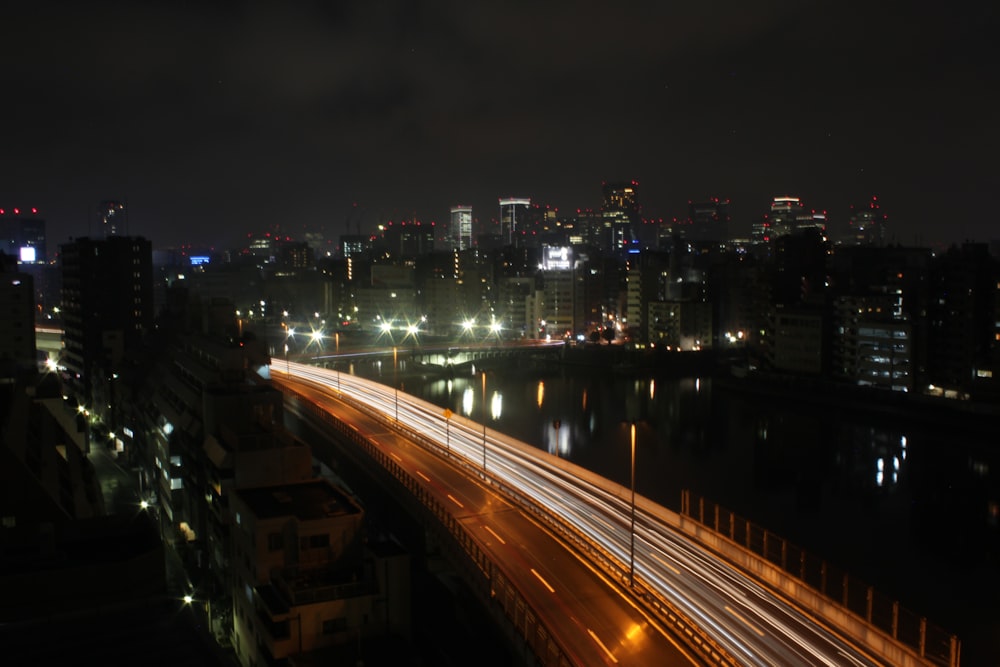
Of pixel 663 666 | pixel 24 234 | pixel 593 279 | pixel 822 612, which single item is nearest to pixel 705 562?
pixel 822 612

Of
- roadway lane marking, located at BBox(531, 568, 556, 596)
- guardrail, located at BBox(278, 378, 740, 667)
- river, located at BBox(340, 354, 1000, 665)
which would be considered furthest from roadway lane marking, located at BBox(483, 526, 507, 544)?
river, located at BBox(340, 354, 1000, 665)

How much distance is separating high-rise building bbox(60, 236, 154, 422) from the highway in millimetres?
7698

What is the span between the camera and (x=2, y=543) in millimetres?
5254

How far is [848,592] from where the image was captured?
6.59 metres

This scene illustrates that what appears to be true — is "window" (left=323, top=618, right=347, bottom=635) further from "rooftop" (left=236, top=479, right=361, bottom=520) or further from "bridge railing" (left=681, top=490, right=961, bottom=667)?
"bridge railing" (left=681, top=490, right=961, bottom=667)

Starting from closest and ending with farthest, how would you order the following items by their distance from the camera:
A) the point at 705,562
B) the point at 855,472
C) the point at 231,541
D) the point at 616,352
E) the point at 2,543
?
1. the point at 2,543
2. the point at 705,562
3. the point at 231,541
4. the point at 855,472
5. the point at 616,352

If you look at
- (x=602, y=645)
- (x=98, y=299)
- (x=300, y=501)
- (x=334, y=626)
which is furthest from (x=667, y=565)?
(x=98, y=299)

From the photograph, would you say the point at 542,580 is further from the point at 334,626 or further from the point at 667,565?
the point at 334,626

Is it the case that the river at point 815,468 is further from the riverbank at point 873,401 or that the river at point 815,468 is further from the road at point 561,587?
the road at point 561,587

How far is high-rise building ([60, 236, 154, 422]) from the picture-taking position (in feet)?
47.5

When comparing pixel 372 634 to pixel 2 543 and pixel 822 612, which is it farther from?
pixel 822 612

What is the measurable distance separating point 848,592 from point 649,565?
2058mm

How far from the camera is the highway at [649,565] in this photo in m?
4.39

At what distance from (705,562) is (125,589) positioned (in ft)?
12.5
